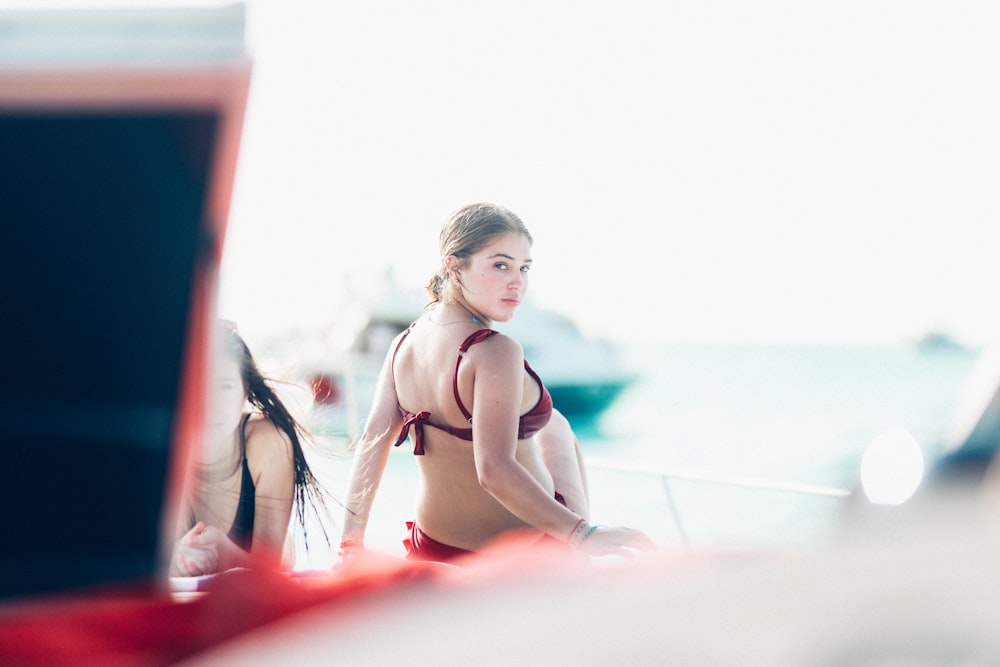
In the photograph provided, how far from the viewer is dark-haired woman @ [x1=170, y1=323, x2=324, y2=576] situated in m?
1.00

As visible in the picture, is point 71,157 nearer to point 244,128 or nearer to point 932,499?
point 244,128

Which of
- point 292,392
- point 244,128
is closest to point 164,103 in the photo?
point 244,128

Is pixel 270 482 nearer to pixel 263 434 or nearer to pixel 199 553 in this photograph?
pixel 263 434

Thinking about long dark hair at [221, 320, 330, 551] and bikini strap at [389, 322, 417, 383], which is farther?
bikini strap at [389, 322, 417, 383]

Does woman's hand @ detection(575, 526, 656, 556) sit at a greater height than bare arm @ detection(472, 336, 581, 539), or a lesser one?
lesser

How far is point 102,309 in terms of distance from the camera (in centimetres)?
65

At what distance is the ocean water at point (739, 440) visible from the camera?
4.22 ft

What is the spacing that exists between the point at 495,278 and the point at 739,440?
68.4ft

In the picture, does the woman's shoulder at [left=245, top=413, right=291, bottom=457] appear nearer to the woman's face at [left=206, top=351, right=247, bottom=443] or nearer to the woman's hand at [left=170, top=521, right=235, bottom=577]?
the woman's face at [left=206, top=351, right=247, bottom=443]

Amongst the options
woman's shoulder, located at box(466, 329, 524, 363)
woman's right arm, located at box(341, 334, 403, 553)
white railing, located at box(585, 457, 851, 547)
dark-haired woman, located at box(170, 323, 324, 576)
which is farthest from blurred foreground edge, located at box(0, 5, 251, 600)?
white railing, located at box(585, 457, 851, 547)

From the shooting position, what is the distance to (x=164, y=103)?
24.0 inches

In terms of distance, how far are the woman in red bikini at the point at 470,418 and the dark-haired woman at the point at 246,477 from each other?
0.48 ft

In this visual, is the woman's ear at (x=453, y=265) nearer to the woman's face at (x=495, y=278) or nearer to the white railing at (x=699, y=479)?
the woman's face at (x=495, y=278)

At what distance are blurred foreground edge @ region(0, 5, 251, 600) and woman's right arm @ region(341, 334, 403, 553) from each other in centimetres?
71
